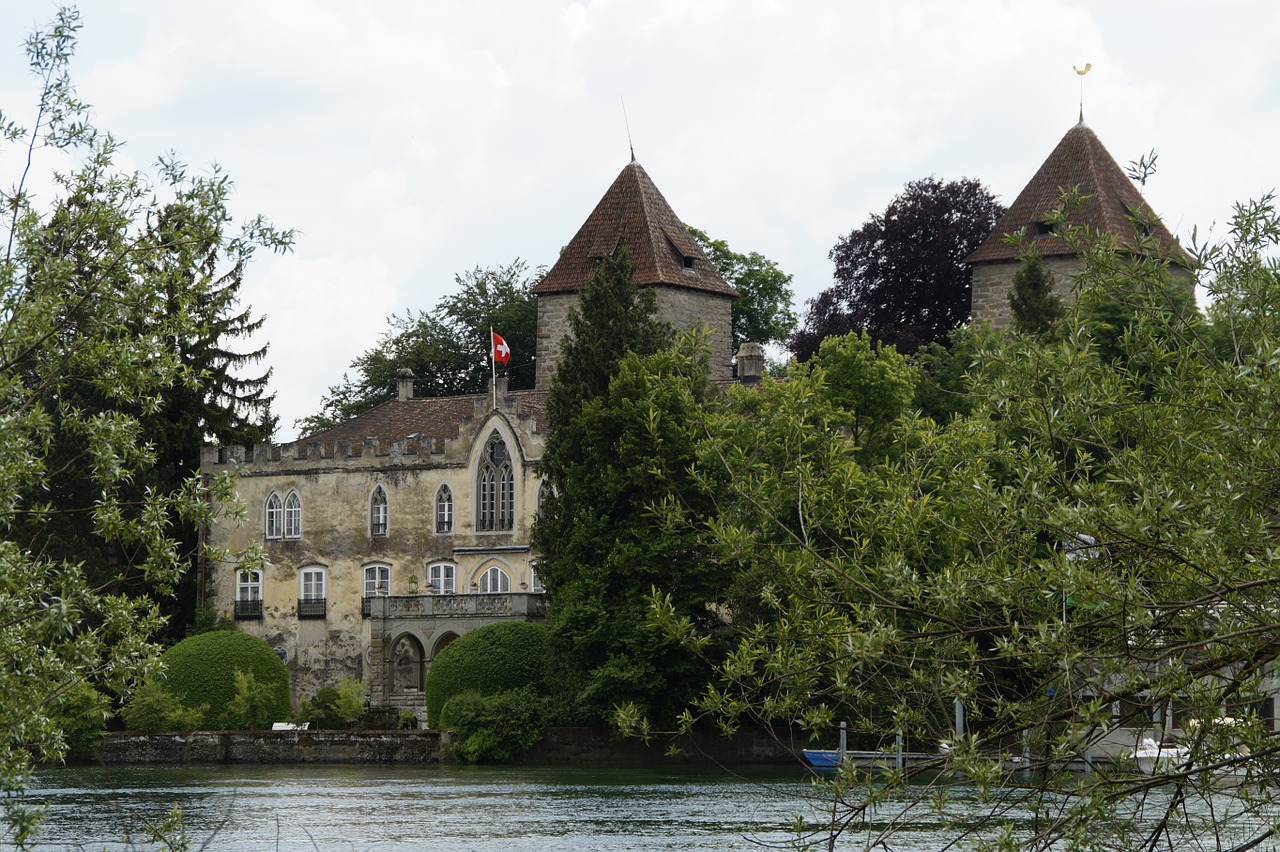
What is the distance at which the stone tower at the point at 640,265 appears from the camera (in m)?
59.8

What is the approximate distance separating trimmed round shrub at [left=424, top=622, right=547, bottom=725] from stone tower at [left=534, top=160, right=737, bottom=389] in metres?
14.9

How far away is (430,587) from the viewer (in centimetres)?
5594

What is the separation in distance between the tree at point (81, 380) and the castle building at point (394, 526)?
39.3 meters

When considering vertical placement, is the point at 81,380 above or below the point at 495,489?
below

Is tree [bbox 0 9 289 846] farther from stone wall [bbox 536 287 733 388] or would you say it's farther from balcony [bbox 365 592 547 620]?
stone wall [bbox 536 287 733 388]

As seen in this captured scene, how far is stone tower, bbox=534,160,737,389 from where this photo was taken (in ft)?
196

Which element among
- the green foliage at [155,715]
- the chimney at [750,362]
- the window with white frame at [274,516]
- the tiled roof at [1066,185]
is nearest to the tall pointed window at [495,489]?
the window with white frame at [274,516]

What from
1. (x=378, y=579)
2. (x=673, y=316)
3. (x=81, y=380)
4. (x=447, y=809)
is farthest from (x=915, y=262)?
(x=81, y=380)

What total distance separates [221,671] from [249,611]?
7.44 meters

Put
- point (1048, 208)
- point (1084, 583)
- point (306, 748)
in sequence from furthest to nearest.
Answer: point (1048, 208), point (306, 748), point (1084, 583)

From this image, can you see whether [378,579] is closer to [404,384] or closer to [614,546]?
[404,384]

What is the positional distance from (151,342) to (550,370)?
4850 cm


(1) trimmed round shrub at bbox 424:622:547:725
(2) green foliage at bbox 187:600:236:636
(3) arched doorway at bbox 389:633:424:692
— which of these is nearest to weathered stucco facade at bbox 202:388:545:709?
(3) arched doorway at bbox 389:633:424:692

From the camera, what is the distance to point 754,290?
237ft
